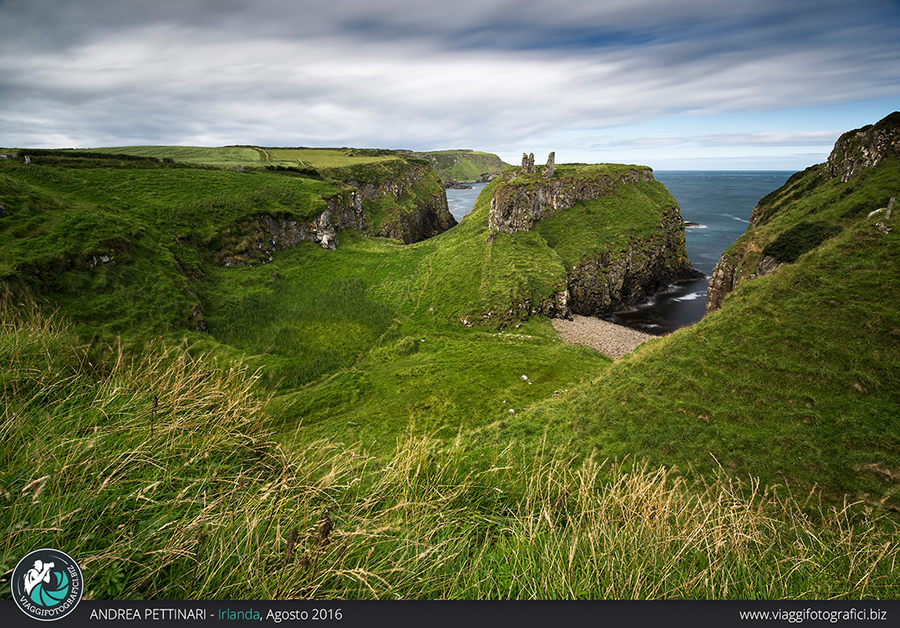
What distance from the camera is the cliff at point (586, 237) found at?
49.7 meters

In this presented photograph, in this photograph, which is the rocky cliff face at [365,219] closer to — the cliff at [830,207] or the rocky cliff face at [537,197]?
the rocky cliff face at [537,197]

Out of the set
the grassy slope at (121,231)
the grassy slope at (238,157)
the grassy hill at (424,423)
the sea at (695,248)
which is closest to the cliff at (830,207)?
the grassy hill at (424,423)

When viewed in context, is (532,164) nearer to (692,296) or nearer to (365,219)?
(365,219)

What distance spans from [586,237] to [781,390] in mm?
47814

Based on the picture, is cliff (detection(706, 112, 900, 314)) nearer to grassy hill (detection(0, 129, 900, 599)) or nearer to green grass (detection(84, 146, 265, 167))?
grassy hill (detection(0, 129, 900, 599))

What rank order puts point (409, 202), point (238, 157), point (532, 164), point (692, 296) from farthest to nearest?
point (409, 202)
point (238, 157)
point (532, 164)
point (692, 296)

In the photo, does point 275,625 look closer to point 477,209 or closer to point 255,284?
point 255,284

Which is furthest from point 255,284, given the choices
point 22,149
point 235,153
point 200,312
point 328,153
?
point 328,153

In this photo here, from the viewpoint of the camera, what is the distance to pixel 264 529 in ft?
10.4

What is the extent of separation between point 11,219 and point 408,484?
46460 millimetres

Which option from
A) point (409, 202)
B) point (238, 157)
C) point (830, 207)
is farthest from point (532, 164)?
point (238, 157)
